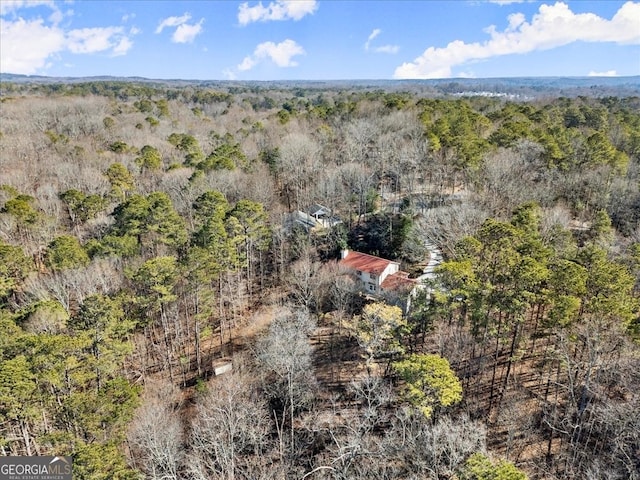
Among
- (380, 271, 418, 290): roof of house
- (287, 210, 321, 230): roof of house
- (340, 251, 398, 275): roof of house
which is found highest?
(287, 210, 321, 230): roof of house

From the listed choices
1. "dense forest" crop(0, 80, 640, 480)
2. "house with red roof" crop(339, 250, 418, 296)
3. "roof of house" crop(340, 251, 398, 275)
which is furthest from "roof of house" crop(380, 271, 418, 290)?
"dense forest" crop(0, 80, 640, 480)

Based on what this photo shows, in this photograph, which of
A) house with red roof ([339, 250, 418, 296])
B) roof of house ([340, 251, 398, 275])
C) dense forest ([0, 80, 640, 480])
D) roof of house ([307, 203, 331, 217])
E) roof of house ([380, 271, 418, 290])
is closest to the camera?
dense forest ([0, 80, 640, 480])

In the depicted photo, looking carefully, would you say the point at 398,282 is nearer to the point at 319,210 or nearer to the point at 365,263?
the point at 365,263

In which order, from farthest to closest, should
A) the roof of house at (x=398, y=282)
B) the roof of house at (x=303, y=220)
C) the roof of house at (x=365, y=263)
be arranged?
1. the roof of house at (x=303, y=220)
2. the roof of house at (x=365, y=263)
3. the roof of house at (x=398, y=282)

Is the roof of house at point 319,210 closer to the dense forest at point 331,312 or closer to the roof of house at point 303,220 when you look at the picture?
the roof of house at point 303,220

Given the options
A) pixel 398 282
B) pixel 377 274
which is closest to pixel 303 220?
pixel 377 274

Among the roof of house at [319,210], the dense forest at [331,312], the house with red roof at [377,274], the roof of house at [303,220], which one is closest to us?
the dense forest at [331,312]

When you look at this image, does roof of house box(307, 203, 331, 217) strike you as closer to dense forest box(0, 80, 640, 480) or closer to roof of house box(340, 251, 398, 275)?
dense forest box(0, 80, 640, 480)

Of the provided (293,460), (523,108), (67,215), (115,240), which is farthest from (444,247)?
(523,108)

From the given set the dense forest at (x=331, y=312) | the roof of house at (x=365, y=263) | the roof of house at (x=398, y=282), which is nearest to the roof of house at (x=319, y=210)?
the dense forest at (x=331, y=312)
